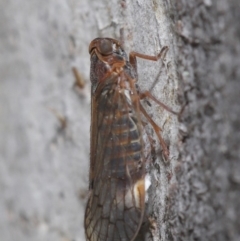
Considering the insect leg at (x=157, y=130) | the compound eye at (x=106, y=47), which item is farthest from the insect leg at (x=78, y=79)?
the insect leg at (x=157, y=130)

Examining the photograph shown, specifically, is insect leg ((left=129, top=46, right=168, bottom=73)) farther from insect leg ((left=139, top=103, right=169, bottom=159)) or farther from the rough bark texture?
insect leg ((left=139, top=103, right=169, bottom=159))

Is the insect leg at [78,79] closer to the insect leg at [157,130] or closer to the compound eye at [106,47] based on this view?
the compound eye at [106,47]

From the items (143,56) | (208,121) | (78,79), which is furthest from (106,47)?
(208,121)

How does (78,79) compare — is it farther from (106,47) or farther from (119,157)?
(119,157)

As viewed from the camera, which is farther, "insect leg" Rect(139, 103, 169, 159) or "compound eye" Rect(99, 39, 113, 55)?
"compound eye" Rect(99, 39, 113, 55)

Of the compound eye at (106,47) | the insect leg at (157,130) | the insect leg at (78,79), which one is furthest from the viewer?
the insect leg at (78,79)

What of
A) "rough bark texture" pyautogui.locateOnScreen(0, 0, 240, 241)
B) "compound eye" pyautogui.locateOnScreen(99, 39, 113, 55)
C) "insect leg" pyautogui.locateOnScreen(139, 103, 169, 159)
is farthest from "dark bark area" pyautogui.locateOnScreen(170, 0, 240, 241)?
"compound eye" pyautogui.locateOnScreen(99, 39, 113, 55)

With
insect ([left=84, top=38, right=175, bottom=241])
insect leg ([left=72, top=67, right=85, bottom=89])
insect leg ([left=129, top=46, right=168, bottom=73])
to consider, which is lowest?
insect ([left=84, top=38, right=175, bottom=241])
